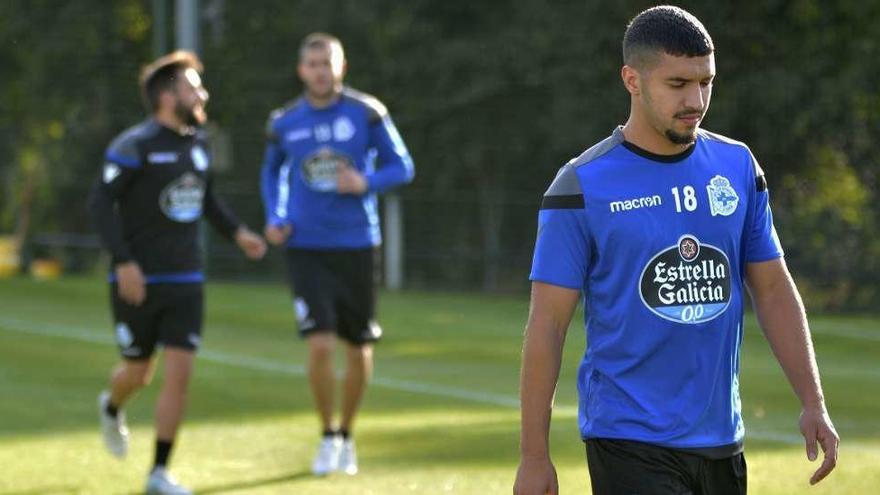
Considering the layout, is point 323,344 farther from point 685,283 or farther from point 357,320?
point 685,283

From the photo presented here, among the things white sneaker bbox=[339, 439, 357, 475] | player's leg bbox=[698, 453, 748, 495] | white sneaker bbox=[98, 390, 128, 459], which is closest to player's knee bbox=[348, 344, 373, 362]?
white sneaker bbox=[339, 439, 357, 475]

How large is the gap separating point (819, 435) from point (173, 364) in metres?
4.79

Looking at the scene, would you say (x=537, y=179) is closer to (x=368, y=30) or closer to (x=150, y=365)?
(x=368, y=30)

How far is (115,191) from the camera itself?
9.09 metres

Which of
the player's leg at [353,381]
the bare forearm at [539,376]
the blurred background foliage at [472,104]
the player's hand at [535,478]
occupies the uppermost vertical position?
the bare forearm at [539,376]

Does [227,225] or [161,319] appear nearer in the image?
[161,319]

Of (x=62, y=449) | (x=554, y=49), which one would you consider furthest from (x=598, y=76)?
(x=62, y=449)

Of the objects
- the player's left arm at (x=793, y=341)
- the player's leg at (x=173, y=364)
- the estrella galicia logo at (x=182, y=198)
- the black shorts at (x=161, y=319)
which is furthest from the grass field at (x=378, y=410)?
the player's left arm at (x=793, y=341)

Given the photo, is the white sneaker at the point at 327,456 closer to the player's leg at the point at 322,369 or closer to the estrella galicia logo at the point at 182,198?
the player's leg at the point at 322,369

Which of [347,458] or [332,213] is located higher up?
[332,213]

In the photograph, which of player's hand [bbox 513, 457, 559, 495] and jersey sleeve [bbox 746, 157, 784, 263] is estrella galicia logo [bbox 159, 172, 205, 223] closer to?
jersey sleeve [bbox 746, 157, 784, 263]

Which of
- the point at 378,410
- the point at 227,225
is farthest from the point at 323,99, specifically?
the point at 378,410

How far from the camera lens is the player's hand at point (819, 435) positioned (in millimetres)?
4848

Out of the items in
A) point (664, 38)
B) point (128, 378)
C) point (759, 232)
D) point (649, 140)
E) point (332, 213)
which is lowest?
point (128, 378)
